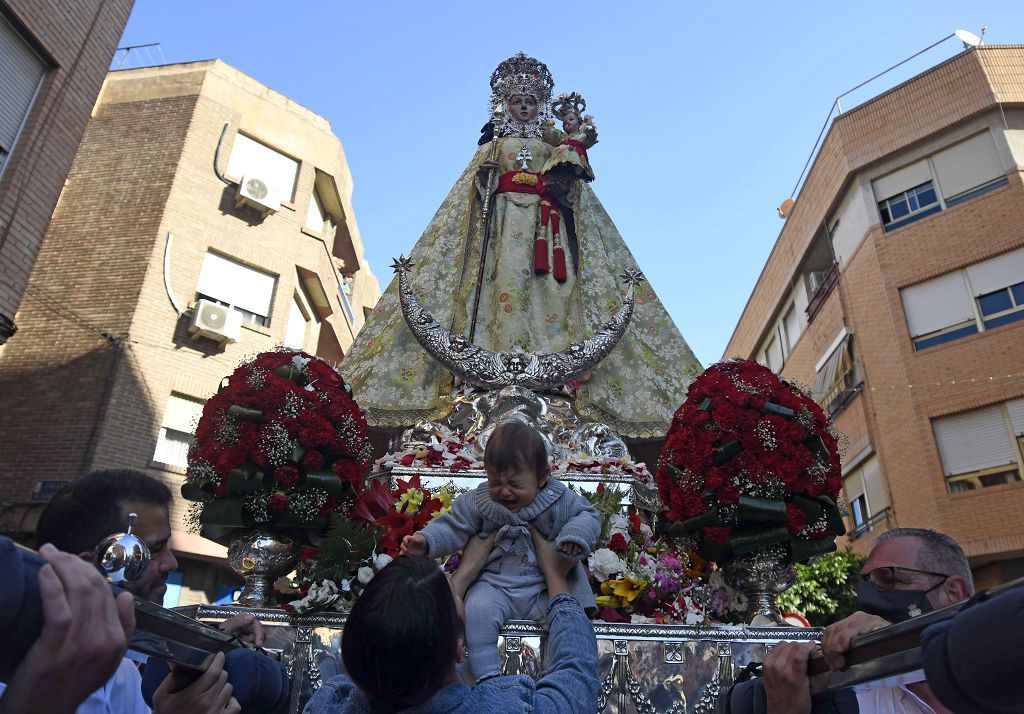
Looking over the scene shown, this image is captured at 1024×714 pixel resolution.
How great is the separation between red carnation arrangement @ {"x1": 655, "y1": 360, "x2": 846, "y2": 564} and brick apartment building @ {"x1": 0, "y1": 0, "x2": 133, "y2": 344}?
7.63 meters

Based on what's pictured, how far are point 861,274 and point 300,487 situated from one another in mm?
15358

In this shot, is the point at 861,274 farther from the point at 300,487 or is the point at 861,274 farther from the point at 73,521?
the point at 73,521

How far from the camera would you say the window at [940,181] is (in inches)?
577

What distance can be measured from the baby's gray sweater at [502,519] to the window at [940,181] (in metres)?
14.7

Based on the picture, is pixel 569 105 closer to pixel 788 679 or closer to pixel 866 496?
pixel 788 679

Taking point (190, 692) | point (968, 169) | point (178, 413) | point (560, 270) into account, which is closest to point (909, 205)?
point (968, 169)

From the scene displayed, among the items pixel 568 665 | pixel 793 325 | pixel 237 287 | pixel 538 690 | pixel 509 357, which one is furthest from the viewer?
pixel 793 325

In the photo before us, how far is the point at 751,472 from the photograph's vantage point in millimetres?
3463

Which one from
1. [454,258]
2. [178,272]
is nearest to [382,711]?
[454,258]

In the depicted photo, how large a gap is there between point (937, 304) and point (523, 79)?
10.5m

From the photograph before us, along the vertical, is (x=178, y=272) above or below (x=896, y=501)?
above

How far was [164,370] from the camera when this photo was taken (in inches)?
564

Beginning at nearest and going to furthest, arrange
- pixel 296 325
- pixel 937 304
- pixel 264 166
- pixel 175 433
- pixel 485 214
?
1. pixel 485 214
2. pixel 175 433
3. pixel 937 304
4. pixel 264 166
5. pixel 296 325

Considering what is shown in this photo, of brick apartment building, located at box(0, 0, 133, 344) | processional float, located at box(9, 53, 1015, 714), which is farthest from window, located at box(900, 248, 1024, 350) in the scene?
brick apartment building, located at box(0, 0, 133, 344)
